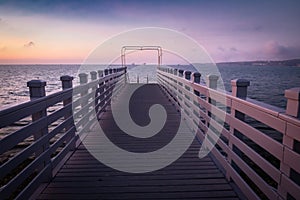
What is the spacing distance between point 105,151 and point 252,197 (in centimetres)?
254

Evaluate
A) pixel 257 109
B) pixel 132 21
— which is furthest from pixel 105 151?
pixel 132 21

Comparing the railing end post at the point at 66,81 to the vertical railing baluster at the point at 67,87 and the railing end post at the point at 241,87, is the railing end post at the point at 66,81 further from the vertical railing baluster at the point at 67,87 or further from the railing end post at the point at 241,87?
the railing end post at the point at 241,87

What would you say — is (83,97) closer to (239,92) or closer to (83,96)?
(83,96)

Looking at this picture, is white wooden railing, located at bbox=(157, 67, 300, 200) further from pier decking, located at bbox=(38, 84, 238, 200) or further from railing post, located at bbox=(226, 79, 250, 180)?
pier decking, located at bbox=(38, 84, 238, 200)

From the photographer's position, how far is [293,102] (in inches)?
70.6

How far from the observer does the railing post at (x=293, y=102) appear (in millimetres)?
1713

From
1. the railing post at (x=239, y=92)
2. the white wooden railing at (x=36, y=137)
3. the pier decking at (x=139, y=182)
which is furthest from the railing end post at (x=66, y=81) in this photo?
the railing post at (x=239, y=92)

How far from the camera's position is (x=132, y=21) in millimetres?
19969

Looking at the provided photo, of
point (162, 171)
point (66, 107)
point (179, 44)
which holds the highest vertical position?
point (179, 44)

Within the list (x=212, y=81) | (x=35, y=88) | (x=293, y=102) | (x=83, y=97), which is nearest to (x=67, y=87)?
(x=83, y=97)

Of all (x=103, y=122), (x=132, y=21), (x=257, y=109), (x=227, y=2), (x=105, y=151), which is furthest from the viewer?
(x=132, y=21)

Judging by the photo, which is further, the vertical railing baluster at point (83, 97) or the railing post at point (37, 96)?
the vertical railing baluster at point (83, 97)

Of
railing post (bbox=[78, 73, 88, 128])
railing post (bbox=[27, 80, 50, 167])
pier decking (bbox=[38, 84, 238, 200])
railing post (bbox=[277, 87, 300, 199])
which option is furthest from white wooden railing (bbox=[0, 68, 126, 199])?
railing post (bbox=[277, 87, 300, 199])

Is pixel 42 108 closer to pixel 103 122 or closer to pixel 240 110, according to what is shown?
pixel 240 110
